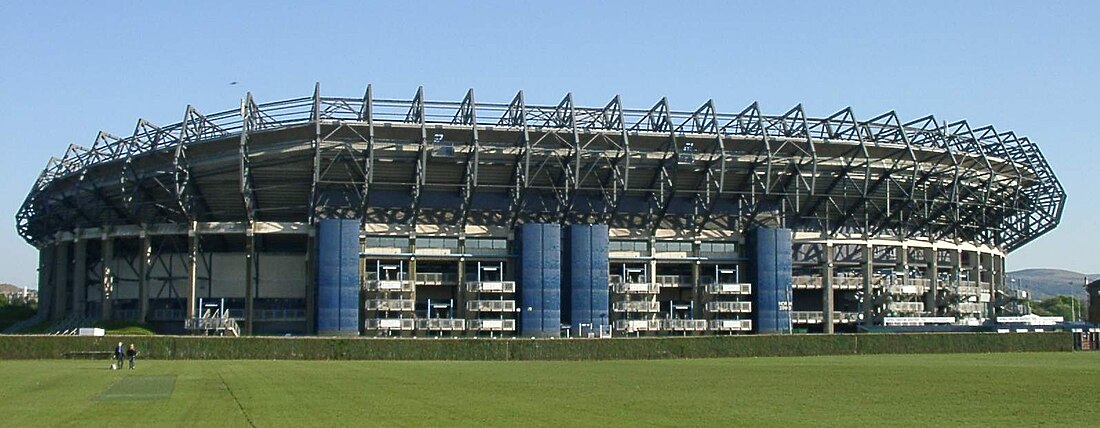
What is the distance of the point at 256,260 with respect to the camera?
115 meters

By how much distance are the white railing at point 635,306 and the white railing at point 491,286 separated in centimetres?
1009

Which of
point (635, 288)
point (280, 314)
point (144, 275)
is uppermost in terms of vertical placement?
point (144, 275)

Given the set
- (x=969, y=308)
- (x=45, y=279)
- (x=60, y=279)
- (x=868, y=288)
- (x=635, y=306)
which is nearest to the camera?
(x=635, y=306)

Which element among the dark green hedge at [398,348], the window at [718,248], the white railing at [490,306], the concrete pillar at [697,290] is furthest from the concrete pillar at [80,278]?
the window at [718,248]

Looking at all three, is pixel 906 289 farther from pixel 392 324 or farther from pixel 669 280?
pixel 392 324

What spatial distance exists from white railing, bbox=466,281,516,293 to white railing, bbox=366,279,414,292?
5.33 m

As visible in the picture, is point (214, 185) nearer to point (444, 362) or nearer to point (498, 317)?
point (498, 317)

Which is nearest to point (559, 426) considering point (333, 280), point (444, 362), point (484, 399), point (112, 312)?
point (484, 399)

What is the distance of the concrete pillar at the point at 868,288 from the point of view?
390 ft

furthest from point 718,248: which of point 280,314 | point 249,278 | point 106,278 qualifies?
point 106,278

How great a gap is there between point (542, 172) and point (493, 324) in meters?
14.0

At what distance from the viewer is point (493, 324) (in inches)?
4304

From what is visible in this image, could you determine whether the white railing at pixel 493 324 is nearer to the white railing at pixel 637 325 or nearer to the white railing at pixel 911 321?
the white railing at pixel 637 325

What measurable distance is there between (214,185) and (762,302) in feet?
164
